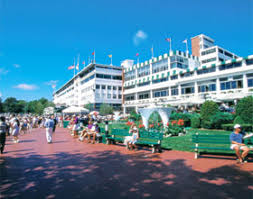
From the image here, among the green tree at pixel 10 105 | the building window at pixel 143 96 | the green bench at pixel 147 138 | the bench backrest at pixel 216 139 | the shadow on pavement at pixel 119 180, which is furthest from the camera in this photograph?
the green tree at pixel 10 105

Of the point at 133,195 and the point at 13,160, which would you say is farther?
the point at 13,160

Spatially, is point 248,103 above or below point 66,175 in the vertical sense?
above

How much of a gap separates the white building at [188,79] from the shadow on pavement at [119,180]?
19.1 metres

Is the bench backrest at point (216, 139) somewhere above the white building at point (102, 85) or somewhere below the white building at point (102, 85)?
below

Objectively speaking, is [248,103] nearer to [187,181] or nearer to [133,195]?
[187,181]

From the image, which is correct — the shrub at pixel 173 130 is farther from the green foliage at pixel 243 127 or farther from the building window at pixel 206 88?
the building window at pixel 206 88

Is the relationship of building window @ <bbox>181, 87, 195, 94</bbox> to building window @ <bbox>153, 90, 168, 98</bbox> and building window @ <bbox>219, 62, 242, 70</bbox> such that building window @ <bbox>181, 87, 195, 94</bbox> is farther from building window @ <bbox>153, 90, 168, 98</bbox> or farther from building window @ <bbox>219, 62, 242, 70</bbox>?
building window @ <bbox>219, 62, 242, 70</bbox>

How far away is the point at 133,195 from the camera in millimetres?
3680

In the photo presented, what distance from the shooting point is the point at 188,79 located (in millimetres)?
33531

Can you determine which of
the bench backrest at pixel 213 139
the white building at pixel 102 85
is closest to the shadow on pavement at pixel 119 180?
the bench backrest at pixel 213 139

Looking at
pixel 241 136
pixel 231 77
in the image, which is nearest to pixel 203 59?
pixel 231 77

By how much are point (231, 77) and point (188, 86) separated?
796cm

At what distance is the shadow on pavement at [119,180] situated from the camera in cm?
375

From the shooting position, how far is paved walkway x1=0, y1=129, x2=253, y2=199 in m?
3.77
